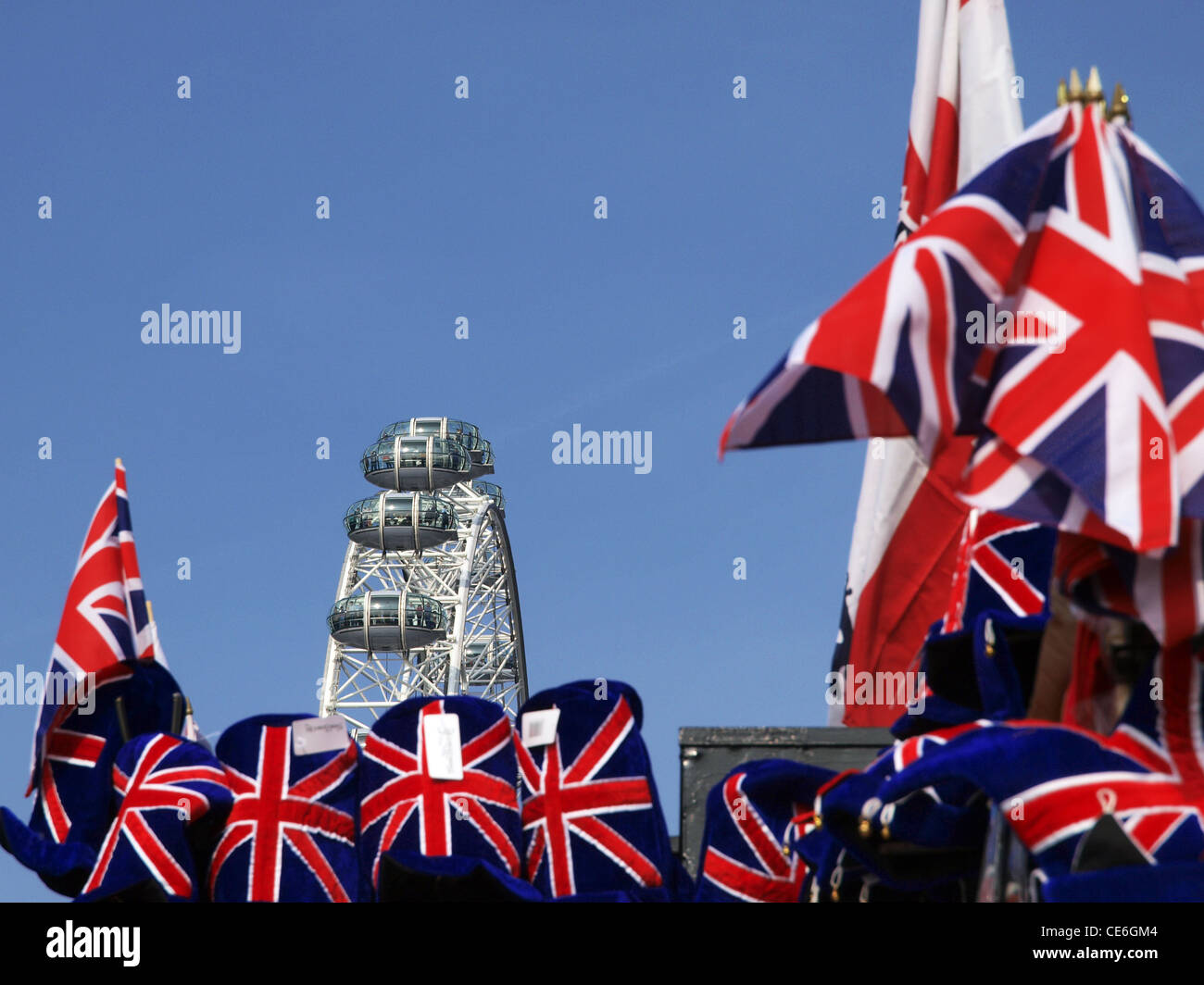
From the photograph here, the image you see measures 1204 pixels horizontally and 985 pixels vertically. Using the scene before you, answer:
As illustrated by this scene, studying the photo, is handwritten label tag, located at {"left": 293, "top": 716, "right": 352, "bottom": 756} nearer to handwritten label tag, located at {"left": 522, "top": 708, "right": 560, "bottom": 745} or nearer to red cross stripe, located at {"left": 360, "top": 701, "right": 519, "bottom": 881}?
red cross stripe, located at {"left": 360, "top": 701, "right": 519, "bottom": 881}

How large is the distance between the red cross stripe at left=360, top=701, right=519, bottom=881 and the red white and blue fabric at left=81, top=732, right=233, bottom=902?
2.45ft

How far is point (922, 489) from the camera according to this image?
418 inches

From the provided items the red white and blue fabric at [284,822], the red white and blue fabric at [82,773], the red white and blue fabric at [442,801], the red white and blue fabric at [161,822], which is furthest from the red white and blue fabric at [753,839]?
the red white and blue fabric at [82,773]

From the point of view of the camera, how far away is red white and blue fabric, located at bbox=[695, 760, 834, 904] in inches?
321

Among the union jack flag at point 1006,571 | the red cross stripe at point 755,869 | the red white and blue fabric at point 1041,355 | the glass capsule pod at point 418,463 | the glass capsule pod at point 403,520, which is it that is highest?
the glass capsule pod at point 418,463

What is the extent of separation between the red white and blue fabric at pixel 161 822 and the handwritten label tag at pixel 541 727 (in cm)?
135

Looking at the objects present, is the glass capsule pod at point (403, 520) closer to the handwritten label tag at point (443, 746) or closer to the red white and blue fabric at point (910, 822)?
the handwritten label tag at point (443, 746)

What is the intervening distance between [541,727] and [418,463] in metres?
51.8

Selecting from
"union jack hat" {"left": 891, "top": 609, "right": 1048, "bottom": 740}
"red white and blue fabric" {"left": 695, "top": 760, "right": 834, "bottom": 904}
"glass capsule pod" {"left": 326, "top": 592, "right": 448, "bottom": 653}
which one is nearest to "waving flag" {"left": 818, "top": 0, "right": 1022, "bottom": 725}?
"red white and blue fabric" {"left": 695, "top": 760, "right": 834, "bottom": 904}

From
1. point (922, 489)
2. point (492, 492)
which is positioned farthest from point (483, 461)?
point (922, 489)

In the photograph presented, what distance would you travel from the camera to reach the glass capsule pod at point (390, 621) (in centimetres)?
5953

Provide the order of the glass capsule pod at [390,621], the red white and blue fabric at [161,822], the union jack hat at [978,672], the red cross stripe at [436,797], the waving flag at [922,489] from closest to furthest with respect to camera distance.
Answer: the union jack hat at [978,672]
the red cross stripe at [436,797]
the red white and blue fabric at [161,822]
the waving flag at [922,489]
the glass capsule pod at [390,621]

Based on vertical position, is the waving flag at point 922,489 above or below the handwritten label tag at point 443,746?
above

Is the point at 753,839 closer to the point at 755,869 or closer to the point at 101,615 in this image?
the point at 755,869
